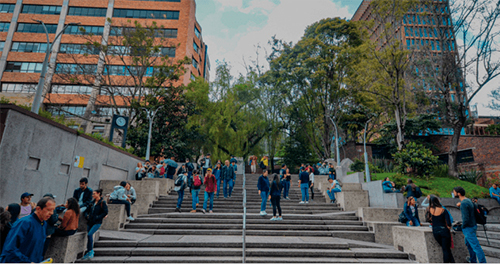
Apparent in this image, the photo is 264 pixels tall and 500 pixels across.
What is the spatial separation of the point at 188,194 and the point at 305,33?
26.4 metres

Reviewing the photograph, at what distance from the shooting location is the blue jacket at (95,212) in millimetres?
5973

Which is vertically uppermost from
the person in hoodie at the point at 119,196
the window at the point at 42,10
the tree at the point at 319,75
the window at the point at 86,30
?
the window at the point at 42,10

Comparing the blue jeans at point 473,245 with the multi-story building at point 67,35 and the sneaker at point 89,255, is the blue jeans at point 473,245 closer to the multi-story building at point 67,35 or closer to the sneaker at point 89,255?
the sneaker at point 89,255

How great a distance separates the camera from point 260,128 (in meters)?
29.3

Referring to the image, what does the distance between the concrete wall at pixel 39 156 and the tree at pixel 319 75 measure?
21993mm

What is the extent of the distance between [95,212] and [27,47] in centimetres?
4645

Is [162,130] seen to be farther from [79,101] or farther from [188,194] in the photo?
[79,101]

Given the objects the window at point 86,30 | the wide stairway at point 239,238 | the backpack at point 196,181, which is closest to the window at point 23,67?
the window at point 86,30

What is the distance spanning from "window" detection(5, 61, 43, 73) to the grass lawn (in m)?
49.0

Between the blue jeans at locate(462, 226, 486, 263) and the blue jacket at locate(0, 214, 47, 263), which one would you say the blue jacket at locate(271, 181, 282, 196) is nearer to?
the blue jeans at locate(462, 226, 486, 263)

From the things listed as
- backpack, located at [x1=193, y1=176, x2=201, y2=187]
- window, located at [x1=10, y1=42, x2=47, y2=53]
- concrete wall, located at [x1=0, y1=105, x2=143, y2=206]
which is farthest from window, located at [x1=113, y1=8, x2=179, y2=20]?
backpack, located at [x1=193, y1=176, x2=201, y2=187]

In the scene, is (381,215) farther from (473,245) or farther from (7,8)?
(7,8)

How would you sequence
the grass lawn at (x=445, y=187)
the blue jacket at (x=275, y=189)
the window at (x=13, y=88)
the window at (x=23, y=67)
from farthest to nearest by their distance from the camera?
→ the window at (x=23, y=67) < the window at (x=13, y=88) < the grass lawn at (x=445, y=187) < the blue jacket at (x=275, y=189)

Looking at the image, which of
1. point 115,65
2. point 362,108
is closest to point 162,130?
point 115,65
